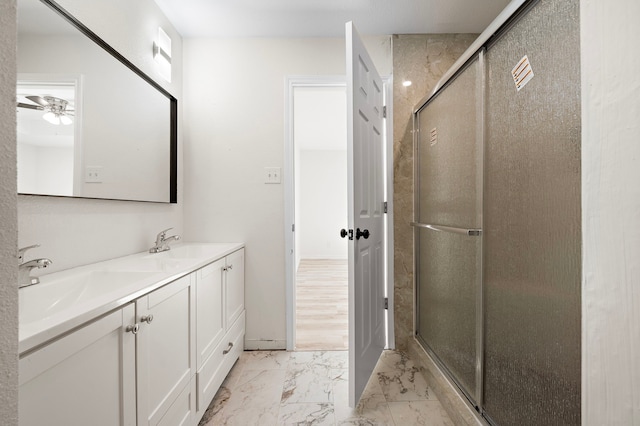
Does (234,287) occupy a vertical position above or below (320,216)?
below

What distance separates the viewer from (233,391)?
168 centimetres

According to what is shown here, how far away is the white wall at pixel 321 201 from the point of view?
20.5ft

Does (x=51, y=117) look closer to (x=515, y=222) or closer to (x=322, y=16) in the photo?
(x=322, y=16)

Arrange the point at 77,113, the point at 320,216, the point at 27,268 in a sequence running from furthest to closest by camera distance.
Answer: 1. the point at 320,216
2. the point at 77,113
3. the point at 27,268

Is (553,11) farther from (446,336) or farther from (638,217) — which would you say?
(446,336)

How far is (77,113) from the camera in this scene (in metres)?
1.25

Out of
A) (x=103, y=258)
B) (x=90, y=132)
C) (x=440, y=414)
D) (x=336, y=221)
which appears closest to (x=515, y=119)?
(x=440, y=414)

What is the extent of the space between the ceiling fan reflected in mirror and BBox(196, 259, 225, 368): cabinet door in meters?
0.83

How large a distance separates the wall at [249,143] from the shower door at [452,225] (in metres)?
0.81

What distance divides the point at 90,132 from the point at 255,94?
1.15 meters

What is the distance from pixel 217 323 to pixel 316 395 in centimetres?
69

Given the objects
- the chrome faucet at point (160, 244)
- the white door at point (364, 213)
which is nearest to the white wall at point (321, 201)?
the white door at point (364, 213)

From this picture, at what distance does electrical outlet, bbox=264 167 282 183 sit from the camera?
85.4 inches

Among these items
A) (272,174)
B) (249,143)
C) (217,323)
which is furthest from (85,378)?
(249,143)
